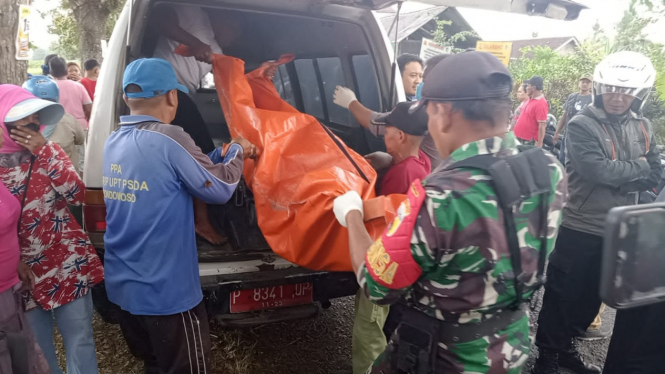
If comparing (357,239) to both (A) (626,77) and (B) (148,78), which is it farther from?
(A) (626,77)

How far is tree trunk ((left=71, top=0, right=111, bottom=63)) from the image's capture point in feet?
40.8

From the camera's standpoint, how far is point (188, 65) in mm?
3652

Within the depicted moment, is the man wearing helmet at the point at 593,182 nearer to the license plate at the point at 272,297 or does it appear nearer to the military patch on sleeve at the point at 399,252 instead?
the license plate at the point at 272,297

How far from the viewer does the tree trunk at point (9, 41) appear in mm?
5406

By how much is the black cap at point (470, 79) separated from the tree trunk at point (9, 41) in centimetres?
602

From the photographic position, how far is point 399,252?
1.29m

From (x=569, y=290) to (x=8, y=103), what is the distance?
10.2 ft

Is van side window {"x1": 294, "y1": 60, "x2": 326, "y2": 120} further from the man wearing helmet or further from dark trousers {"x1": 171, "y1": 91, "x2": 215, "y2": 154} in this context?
the man wearing helmet

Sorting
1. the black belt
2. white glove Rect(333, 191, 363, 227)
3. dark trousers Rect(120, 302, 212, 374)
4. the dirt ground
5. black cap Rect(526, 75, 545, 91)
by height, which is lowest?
the dirt ground

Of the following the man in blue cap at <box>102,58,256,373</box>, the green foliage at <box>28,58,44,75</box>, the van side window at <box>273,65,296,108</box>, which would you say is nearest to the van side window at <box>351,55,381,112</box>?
the van side window at <box>273,65,296,108</box>

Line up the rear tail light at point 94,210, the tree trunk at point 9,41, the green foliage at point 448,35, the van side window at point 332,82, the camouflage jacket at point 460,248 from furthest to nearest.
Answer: the green foliage at point 448,35
the tree trunk at point 9,41
the van side window at point 332,82
the rear tail light at point 94,210
the camouflage jacket at point 460,248

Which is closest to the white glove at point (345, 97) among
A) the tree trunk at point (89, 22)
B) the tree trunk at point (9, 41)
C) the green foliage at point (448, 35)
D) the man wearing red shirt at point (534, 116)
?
the tree trunk at point (9, 41)

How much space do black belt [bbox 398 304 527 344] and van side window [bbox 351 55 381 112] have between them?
192 centimetres

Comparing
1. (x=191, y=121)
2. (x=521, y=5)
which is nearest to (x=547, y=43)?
(x=191, y=121)
